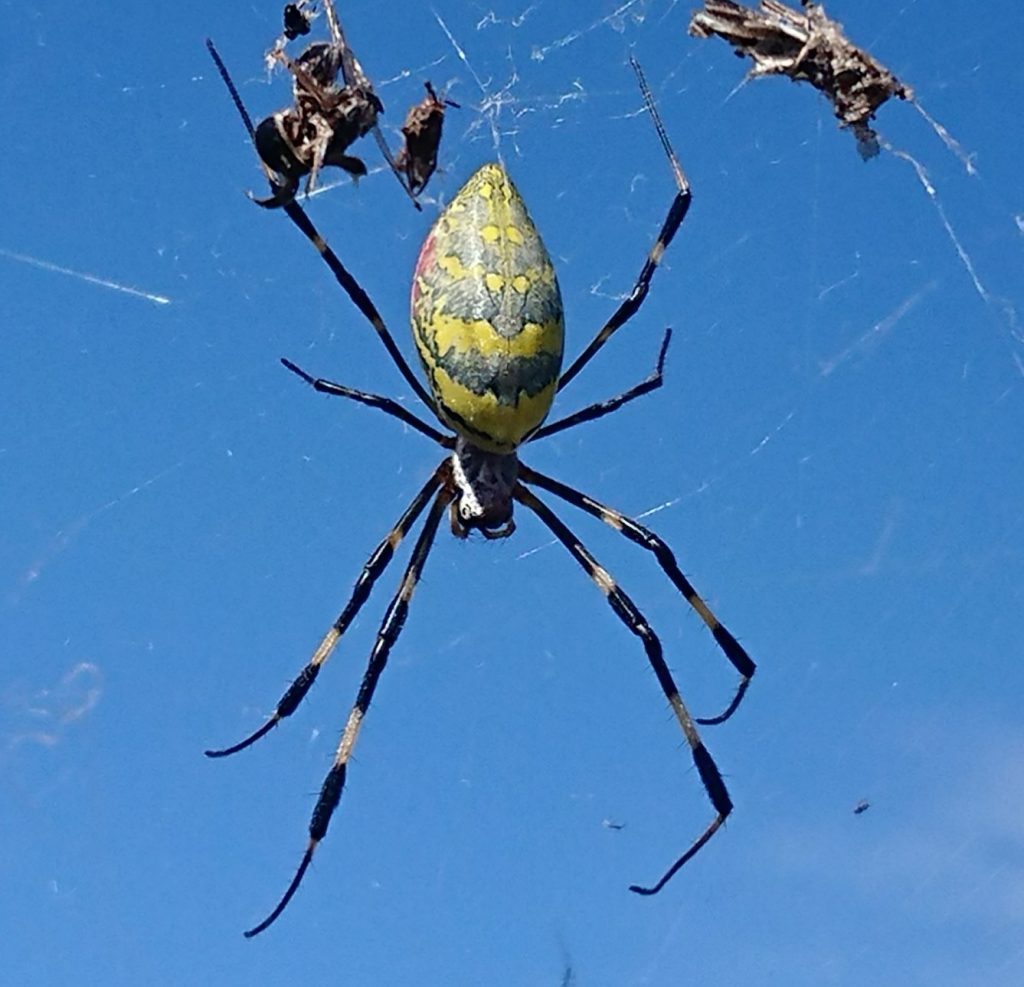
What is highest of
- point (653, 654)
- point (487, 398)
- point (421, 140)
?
point (421, 140)

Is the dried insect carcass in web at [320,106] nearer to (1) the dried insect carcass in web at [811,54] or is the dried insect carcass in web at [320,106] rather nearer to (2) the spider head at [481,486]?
(1) the dried insect carcass in web at [811,54]

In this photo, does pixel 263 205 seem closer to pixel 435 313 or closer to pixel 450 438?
pixel 435 313

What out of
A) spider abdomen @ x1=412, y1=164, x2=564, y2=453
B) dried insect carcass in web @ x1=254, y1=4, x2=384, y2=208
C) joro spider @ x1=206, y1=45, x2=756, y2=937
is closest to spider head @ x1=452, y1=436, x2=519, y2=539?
joro spider @ x1=206, y1=45, x2=756, y2=937

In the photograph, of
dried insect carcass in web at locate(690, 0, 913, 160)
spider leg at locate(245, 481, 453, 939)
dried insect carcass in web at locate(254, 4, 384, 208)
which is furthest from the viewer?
spider leg at locate(245, 481, 453, 939)

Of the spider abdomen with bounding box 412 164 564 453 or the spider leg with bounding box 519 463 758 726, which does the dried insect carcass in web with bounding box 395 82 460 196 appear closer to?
the spider abdomen with bounding box 412 164 564 453

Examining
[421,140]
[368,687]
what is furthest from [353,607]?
[421,140]

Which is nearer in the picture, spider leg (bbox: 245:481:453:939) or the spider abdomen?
the spider abdomen

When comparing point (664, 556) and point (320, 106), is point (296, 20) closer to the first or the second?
point (320, 106)

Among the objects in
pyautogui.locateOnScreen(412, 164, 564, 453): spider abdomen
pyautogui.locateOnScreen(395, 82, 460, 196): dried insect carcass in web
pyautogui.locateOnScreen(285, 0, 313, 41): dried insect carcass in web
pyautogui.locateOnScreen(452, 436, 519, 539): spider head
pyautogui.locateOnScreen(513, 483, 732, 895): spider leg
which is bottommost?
pyautogui.locateOnScreen(513, 483, 732, 895): spider leg

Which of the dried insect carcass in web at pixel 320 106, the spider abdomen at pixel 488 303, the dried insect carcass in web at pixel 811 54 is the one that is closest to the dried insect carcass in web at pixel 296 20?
the dried insect carcass in web at pixel 320 106
